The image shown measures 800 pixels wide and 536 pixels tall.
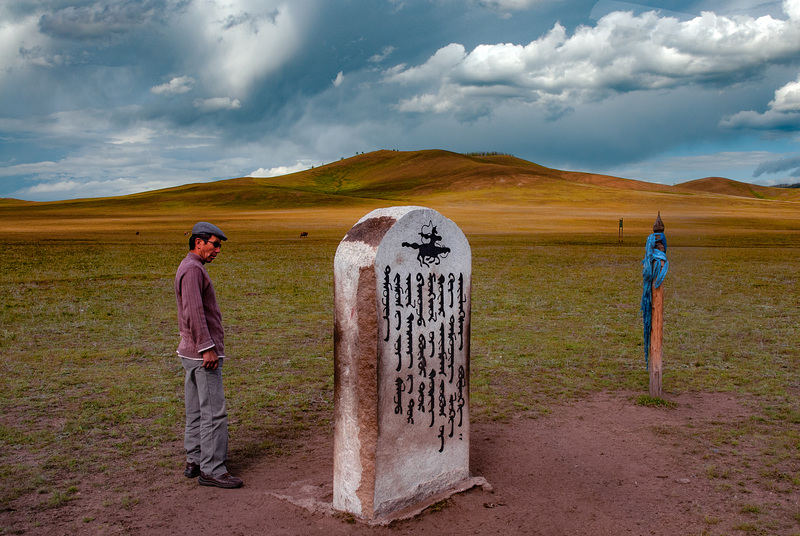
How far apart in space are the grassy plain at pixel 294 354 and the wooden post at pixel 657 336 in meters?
0.50

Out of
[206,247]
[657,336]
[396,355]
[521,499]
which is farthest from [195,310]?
[657,336]

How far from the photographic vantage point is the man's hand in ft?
18.2

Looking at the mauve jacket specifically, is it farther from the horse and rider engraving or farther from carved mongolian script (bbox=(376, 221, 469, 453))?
the horse and rider engraving

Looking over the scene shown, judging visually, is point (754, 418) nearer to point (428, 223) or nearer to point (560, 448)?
point (560, 448)

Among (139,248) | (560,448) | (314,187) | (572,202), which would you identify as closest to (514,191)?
(572,202)

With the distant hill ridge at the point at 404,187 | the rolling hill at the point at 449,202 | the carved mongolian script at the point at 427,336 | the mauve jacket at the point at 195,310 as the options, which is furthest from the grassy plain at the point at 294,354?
the distant hill ridge at the point at 404,187

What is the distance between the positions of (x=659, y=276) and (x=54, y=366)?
902cm

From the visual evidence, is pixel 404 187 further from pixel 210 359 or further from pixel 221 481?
pixel 210 359

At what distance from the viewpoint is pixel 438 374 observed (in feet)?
18.6

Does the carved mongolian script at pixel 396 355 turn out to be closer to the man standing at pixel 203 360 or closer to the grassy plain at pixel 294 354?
the man standing at pixel 203 360

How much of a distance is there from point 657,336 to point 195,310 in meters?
5.76

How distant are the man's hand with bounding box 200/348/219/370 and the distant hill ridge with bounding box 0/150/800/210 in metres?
95.6

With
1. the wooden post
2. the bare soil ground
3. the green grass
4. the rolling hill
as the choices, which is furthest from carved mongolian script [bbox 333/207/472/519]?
the rolling hill

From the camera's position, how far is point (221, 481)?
586cm
